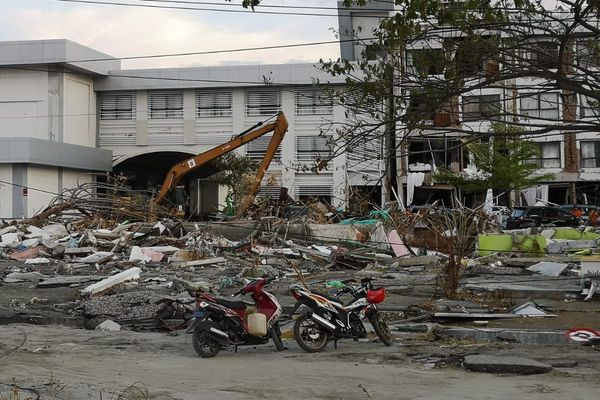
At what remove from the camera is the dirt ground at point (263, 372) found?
6.86 m

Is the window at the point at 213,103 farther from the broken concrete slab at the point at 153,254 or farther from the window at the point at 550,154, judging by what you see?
the broken concrete slab at the point at 153,254

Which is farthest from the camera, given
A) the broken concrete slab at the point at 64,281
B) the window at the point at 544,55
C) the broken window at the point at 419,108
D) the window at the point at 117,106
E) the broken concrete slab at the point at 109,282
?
the window at the point at 117,106

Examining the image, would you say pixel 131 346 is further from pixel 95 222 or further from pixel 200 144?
pixel 200 144

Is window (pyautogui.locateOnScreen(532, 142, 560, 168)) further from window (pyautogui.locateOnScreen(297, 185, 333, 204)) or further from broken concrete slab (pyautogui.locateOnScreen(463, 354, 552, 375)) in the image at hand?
broken concrete slab (pyautogui.locateOnScreen(463, 354, 552, 375))

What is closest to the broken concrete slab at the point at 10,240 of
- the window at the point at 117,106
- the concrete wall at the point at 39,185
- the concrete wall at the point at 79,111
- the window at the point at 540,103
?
the concrete wall at the point at 39,185

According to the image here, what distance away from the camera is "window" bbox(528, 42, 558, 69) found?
27.4 ft

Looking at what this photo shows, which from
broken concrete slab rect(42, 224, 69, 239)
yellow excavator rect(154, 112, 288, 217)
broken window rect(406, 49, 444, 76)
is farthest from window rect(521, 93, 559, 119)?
broken concrete slab rect(42, 224, 69, 239)

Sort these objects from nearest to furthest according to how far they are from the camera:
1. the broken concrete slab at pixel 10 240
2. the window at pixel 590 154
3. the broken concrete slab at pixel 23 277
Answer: the broken concrete slab at pixel 23 277
the broken concrete slab at pixel 10 240
the window at pixel 590 154

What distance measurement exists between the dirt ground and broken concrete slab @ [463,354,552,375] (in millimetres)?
129

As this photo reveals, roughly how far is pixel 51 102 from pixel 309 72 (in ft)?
51.5

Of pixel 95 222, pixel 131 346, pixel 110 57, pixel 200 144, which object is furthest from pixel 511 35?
pixel 110 57

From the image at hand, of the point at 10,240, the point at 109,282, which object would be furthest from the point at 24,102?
the point at 109,282

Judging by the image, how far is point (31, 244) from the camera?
2386cm

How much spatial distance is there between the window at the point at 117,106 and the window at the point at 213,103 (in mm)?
4480
